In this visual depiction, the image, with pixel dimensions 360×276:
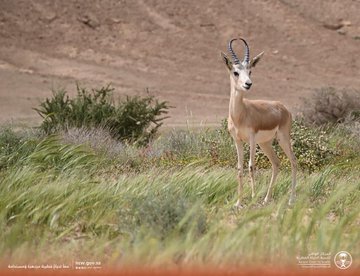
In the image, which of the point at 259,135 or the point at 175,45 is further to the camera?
the point at 175,45

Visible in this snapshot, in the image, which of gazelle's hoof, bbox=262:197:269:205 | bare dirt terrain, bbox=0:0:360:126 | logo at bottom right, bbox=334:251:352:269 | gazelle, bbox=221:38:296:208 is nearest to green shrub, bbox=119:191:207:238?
logo at bottom right, bbox=334:251:352:269

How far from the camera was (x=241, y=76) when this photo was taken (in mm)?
10922

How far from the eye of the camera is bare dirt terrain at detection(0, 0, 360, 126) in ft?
129

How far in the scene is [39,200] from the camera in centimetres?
945

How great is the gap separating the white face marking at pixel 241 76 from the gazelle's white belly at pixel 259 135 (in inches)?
24.3

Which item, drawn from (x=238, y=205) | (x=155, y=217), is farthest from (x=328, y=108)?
(x=155, y=217)

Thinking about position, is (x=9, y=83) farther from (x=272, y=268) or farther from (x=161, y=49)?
(x=272, y=268)

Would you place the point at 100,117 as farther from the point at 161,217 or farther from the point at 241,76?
the point at 161,217

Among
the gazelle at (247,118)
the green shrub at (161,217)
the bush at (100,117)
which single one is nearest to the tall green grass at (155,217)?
the green shrub at (161,217)

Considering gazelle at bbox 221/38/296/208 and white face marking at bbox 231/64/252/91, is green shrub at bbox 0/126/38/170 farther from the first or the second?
white face marking at bbox 231/64/252/91

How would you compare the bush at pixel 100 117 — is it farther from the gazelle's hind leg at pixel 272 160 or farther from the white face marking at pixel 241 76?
the white face marking at pixel 241 76

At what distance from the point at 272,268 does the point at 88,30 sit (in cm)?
3910

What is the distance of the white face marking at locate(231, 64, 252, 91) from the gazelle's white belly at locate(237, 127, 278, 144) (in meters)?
0.62

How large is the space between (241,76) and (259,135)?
3.12ft
